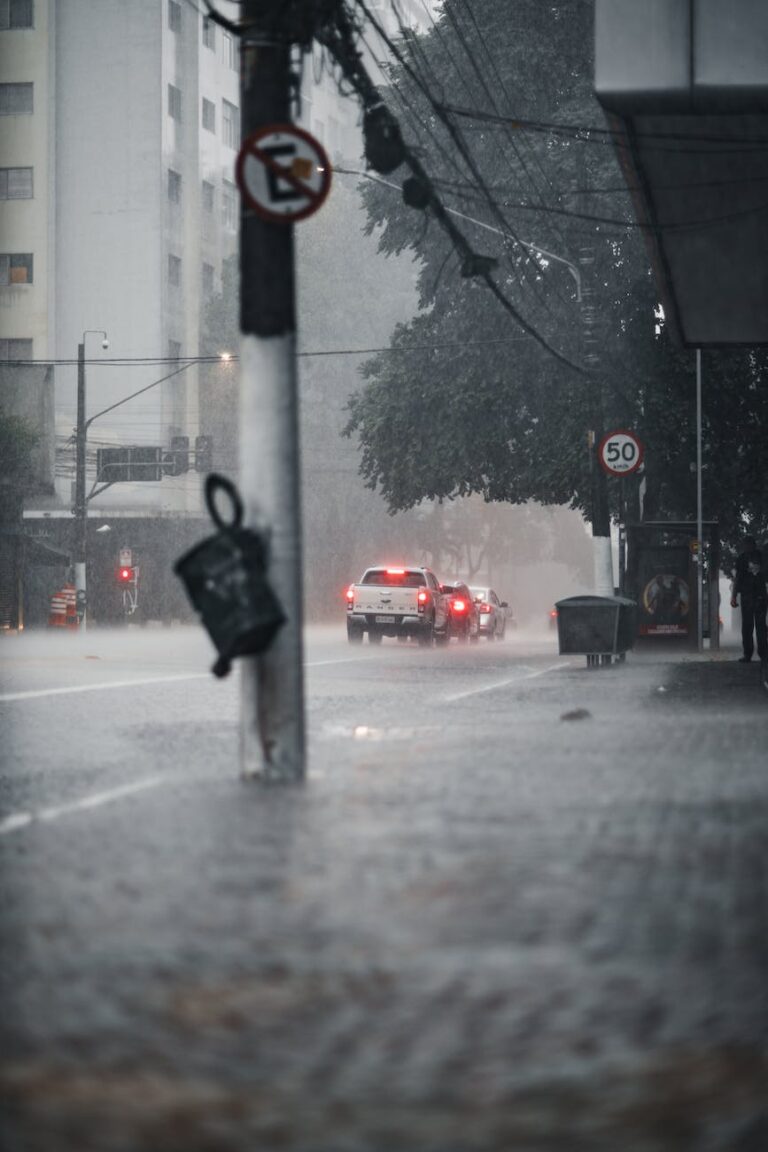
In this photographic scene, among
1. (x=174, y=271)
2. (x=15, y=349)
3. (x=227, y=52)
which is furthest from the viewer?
(x=227, y=52)

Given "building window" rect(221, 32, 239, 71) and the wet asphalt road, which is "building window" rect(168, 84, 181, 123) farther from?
the wet asphalt road

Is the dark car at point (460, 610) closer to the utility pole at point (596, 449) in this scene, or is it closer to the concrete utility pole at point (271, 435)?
the utility pole at point (596, 449)

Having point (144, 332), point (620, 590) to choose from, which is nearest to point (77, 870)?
point (620, 590)

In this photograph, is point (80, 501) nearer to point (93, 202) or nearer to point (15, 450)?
point (15, 450)

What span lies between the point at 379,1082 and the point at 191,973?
1177 millimetres

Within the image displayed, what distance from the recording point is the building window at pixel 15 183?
69188 mm

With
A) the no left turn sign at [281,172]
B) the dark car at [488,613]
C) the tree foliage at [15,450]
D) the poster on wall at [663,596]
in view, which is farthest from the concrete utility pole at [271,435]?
the tree foliage at [15,450]

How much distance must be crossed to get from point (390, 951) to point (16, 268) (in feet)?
→ 219

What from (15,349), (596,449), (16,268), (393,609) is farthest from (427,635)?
(16,268)

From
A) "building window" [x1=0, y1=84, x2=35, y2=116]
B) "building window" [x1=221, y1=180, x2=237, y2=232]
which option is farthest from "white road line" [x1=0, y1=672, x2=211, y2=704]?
"building window" [x1=221, y1=180, x2=237, y2=232]

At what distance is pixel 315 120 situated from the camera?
92938 mm

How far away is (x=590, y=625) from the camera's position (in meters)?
26.9

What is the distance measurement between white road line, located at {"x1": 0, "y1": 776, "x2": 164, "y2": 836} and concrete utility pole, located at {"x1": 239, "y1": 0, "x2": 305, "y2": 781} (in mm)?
614

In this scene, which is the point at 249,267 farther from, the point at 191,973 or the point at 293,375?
the point at 191,973
